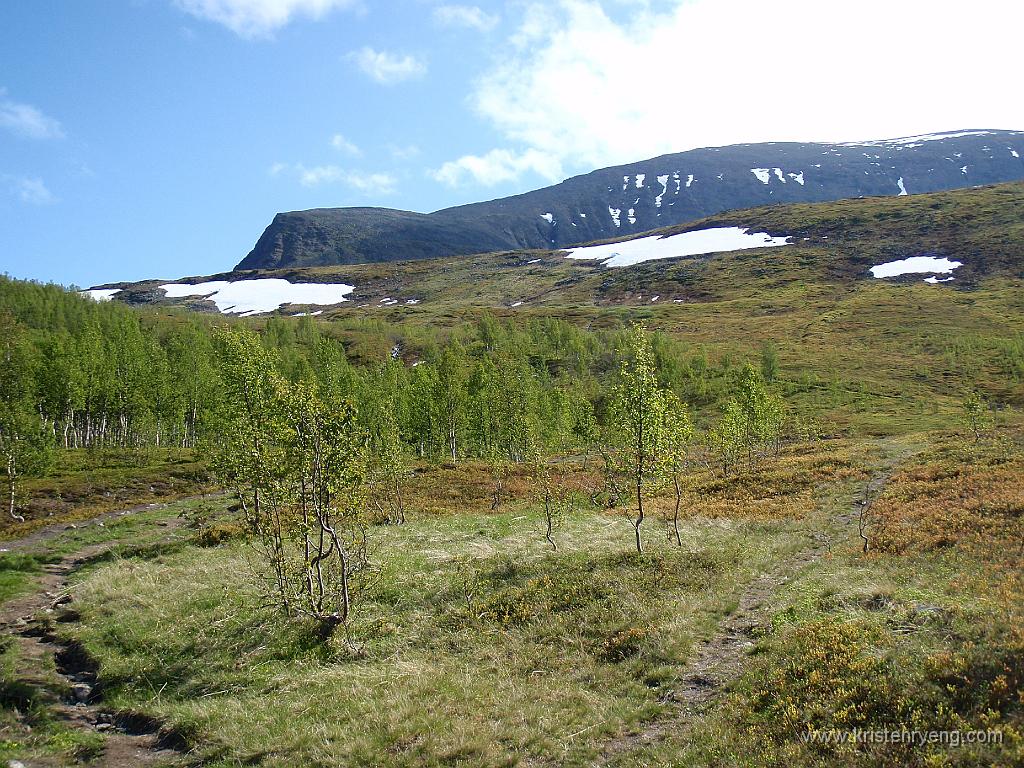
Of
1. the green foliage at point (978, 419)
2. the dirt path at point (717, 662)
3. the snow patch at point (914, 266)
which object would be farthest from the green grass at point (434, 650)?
the snow patch at point (914, 266)

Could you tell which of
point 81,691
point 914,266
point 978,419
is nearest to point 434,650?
point 81,691

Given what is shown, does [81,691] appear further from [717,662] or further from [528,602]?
[717,662]

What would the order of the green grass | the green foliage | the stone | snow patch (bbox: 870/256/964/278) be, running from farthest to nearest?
snow patch (bbox: 870/256/964/278)
the green foliage
the stone
the green grass

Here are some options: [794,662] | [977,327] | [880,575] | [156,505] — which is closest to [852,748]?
[794,662]

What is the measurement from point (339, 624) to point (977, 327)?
15101 centimetres

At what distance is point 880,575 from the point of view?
17734 millimetres

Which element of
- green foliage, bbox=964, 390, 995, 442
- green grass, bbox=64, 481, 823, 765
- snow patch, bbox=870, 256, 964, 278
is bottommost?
green foliage, bbox=964, 390, 995, 442

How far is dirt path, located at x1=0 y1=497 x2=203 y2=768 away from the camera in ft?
42.0

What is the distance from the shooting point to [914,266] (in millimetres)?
175625

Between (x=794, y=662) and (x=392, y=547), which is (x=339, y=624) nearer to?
(x=392, y=547)

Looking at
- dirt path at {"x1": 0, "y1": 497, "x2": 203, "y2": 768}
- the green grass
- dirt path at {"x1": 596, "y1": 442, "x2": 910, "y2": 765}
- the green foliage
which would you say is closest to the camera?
dirt path at {"x1": 596, "y1": 442, "x2": 910, "y2": 765}

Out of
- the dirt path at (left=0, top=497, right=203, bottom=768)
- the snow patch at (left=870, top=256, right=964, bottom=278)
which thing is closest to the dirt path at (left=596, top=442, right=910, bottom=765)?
the dirt path at (left=0, top=497, right=203, bottom=768)

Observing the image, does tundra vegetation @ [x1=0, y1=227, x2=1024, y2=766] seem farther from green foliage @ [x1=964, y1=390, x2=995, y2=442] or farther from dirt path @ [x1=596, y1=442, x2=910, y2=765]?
green foliage @ [x1=964, y1=390, x2=995, y2=442]

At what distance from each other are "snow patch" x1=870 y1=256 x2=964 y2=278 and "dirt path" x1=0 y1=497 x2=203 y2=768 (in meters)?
210
